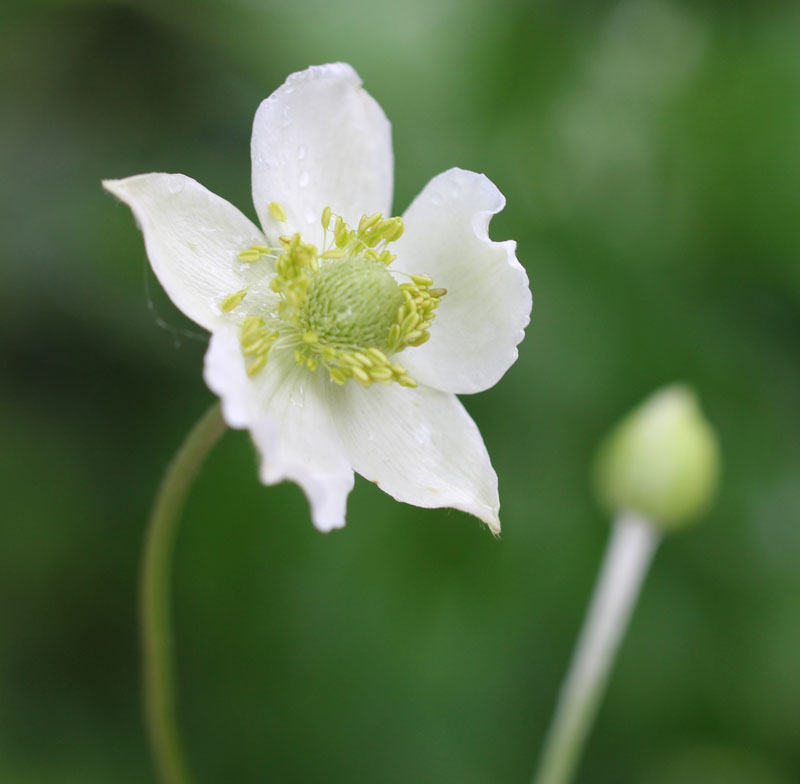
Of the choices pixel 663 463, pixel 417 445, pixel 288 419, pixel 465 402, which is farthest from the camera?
pixel 465 402

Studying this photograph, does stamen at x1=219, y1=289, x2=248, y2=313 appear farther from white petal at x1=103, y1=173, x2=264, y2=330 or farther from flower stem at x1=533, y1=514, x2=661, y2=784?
flower stem at x1=533, y1=514, x2=661, y2=784

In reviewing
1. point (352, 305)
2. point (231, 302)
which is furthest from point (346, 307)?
point (231, 302)

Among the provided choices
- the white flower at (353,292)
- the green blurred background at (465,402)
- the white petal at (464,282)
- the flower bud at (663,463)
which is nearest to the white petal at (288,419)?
the white flower at (353,292)

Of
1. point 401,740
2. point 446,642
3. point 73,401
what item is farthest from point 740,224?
point 73,401

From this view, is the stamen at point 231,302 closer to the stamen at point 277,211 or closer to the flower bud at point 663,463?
the stamen at point 277,211

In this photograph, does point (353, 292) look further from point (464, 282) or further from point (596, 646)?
point (596, 646)

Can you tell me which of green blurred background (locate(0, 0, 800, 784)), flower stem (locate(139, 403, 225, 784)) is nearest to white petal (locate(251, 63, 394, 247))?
flower stem (locate(139, 403, 225, 784))
